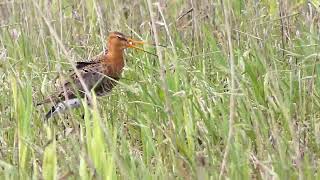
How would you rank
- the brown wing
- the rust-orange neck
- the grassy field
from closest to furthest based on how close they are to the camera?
1. the grassy field
2. the brown wing
3. the rust-orange neck

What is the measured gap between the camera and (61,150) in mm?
2471

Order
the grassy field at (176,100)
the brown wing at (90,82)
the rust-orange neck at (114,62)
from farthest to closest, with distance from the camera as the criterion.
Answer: the rust-orange neck at (114,62)
the brown wing at (90,82)
the grassy field at (176,100)

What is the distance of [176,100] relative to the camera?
113 inches

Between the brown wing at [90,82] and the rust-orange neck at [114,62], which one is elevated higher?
the rust-orange neck at [114,62]

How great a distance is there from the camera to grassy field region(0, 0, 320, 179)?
2.21 m

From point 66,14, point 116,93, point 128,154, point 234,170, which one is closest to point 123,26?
point 66,14

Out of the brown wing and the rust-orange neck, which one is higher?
the rust-orange neck

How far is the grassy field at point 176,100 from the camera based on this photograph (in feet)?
7.26

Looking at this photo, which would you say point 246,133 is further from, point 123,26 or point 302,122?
point 123,26

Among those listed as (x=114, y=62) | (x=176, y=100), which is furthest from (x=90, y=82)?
(x=176, y=100)

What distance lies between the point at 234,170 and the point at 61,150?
1.83ft

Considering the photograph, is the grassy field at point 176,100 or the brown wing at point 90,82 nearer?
the grassy field at point 176,100

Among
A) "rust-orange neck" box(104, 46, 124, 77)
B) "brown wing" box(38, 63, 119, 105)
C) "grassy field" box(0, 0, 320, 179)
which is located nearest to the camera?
"grassy field" box(0, 0, 320, 179)

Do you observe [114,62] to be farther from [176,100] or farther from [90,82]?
[176,100]
